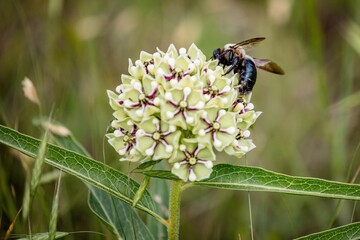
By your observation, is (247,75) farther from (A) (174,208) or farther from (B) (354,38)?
(B) (354,38)

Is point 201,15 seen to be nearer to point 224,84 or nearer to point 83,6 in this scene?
point 83,6

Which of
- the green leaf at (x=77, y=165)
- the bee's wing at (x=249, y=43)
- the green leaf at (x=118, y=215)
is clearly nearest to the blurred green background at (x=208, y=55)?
the green leaf at (x=118, y=215)

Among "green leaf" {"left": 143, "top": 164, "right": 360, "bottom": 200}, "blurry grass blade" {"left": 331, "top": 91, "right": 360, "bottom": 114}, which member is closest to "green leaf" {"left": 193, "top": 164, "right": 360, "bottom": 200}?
"green leaf" {"left": 143, "top": 164, "right": 360, "bottom": 200}

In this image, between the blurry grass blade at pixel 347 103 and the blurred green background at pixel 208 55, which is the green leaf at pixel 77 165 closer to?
the blurred green background at pixel 208 55

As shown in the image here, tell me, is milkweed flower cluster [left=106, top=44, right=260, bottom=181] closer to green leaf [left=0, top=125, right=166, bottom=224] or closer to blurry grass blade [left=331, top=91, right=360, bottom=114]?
green leaf [left=0, top=125, right=166, bottom=224]

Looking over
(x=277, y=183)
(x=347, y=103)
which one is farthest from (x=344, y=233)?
(x=347, y=103)

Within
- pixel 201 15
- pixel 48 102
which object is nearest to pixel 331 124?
pixel 201 15
